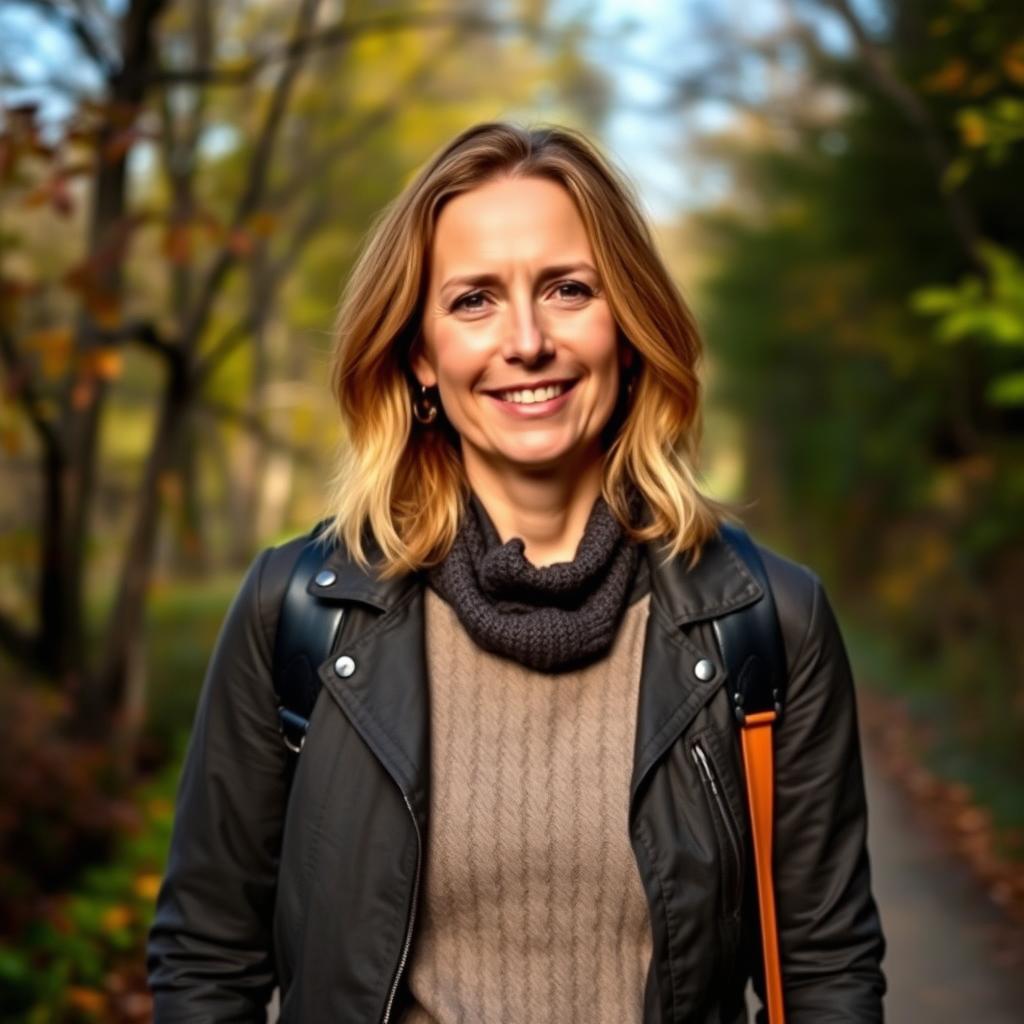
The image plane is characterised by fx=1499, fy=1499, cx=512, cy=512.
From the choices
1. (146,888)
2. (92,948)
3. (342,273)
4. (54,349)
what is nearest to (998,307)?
(54,349)

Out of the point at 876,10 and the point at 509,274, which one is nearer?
the point at 509,274

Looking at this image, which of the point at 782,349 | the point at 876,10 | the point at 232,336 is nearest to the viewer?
the point at 232,336

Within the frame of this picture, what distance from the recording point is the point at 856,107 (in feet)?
42.3

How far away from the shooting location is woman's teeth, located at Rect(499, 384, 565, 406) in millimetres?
2473

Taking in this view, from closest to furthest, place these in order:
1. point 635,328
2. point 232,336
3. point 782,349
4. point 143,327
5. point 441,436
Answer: point 635,328
point 441,436
point 143,327
point 232,336
point 782,349

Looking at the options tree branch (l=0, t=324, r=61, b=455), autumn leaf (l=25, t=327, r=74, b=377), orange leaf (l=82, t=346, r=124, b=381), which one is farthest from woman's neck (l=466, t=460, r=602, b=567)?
tree branch (l=0, t=324, r=61, b=455)

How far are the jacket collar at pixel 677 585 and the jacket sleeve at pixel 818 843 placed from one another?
0.25 feet

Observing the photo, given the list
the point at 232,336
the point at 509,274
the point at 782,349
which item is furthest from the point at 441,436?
the point at 782,349

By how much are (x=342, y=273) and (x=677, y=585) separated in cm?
2086

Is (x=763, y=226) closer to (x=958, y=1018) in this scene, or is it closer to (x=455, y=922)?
(x=958, y=1018)

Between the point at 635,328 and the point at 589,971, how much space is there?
1045 mm

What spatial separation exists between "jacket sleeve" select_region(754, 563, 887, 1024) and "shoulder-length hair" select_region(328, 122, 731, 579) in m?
0.26

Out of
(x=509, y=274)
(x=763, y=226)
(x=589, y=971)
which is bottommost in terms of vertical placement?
(x=589, y=971)

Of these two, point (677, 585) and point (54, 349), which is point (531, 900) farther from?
point (54, 349)
